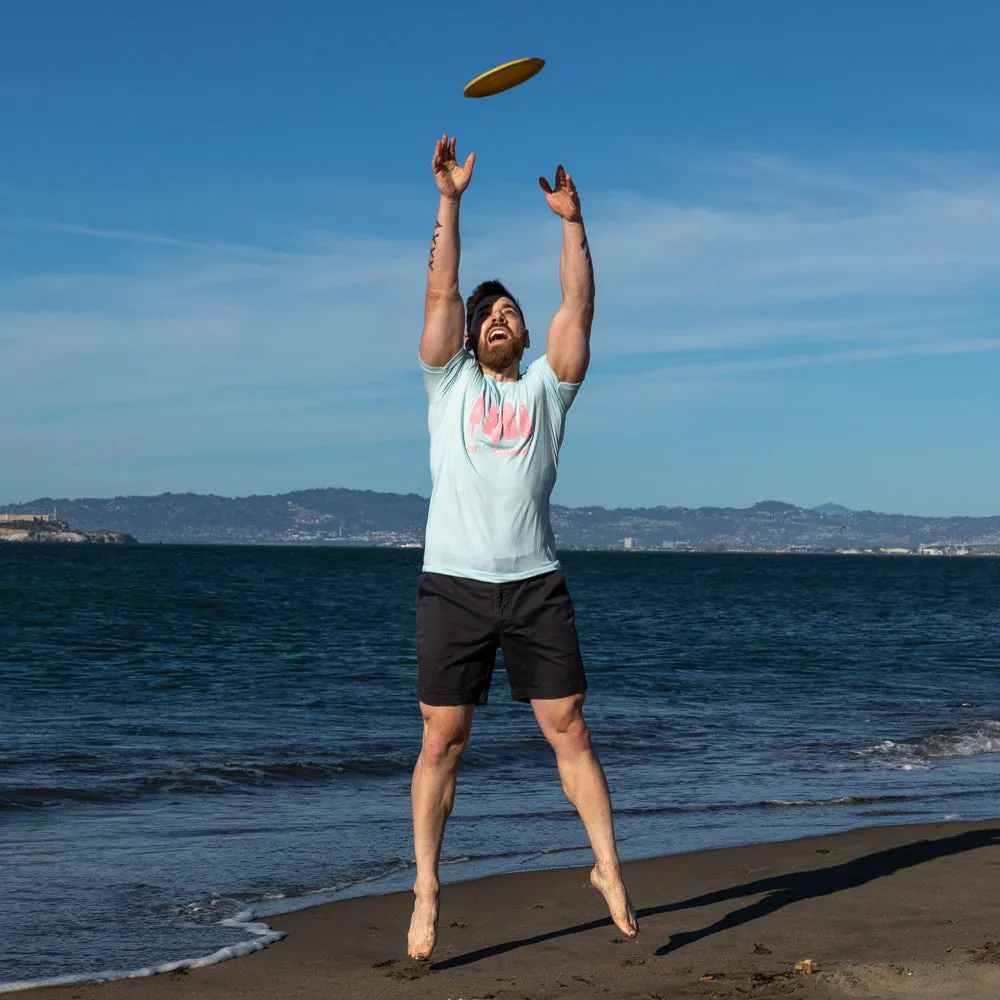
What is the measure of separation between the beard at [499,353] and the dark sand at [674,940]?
1.92 m

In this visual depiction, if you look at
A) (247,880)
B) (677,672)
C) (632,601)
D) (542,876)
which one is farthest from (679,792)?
(632,601)

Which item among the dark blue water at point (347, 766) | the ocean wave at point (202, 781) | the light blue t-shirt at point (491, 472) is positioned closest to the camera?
the light blue t-shirt at point (491, 472)

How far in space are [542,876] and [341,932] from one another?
1160 millimetres

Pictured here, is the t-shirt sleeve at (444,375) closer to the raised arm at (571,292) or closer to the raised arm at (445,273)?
the raised arm at (445,273)

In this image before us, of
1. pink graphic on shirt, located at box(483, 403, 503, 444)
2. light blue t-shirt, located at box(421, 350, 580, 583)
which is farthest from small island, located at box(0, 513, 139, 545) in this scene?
pink graphic on shirt, located at box(483, 403, 503, 444)

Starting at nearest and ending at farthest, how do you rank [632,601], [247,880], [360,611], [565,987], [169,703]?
[565,987] → [247,880] → [169,703] → [360,611] → [632,601]

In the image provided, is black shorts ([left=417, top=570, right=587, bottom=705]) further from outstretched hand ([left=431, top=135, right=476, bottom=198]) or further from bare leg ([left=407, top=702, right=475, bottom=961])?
outstretched hand ([left=431, top=135, right=476, bottom=198])

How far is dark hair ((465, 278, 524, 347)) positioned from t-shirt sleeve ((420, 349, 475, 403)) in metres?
0.18

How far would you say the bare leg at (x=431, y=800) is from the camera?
3908 millimetres

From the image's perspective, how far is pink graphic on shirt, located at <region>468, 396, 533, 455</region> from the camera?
3838 mm

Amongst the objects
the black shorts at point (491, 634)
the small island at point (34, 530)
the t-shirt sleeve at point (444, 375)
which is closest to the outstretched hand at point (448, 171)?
the t-shirt sleeve at point (444, 375)

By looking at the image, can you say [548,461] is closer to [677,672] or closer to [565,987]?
[565,987]

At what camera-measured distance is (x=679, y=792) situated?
8.02 meters

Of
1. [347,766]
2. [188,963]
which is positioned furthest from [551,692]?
[347,766]
